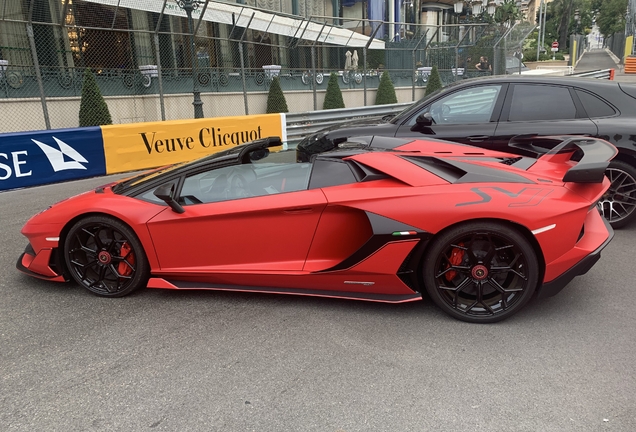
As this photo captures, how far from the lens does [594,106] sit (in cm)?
546

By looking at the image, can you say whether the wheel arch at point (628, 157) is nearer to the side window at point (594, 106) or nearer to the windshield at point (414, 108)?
the side window at point (594, 106)

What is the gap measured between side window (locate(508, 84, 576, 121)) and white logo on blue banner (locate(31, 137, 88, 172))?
719 cm

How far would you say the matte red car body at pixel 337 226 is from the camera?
3.25m

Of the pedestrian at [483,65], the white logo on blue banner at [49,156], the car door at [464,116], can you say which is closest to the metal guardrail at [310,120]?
the white logo on blue banner at [49,156]

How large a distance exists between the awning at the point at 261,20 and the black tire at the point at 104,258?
11.7 m

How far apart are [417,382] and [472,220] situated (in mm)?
1100

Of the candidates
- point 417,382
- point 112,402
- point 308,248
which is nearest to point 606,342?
point 417,382

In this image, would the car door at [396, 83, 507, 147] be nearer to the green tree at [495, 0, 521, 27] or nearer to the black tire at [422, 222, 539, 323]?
the black tire at [422, 222, 539, 323]

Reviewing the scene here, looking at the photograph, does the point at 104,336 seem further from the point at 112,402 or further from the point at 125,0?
the point at 125,0

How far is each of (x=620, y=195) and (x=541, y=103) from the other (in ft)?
4.19

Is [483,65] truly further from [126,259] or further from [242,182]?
[126,259]

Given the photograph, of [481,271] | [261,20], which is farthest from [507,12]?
[481,271]

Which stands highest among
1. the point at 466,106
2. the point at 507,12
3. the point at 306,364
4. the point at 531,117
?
the point at 507,12

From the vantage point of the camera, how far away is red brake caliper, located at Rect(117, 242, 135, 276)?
388 centimetres
